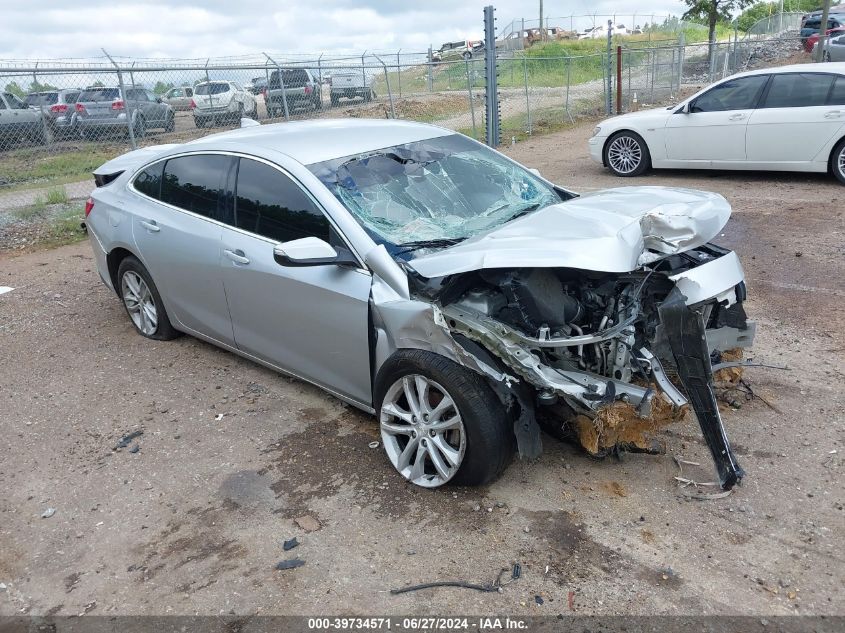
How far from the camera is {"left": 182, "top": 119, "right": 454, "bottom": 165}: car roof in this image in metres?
4.18

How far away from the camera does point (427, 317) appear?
3.24 metres

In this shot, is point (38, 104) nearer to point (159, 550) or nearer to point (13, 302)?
point (13, 302)

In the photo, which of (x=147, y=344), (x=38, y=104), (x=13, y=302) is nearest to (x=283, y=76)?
(x=38, y=104)

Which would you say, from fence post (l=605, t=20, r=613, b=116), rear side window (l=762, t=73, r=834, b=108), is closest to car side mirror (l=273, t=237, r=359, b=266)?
rear side window (l=762, t=73, r=834, b=108)

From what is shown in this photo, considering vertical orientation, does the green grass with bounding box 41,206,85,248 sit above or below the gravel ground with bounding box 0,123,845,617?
above

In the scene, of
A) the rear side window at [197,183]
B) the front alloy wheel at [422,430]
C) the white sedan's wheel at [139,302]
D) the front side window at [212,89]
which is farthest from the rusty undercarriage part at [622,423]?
the front side window at [212,89]

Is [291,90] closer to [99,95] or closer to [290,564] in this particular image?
[99,95]

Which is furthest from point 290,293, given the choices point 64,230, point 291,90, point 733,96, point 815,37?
point 815,37

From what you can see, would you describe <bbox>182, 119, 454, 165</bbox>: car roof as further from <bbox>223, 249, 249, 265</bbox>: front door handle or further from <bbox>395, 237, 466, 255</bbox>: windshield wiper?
<bbox>395, 237, 466, 255</bbox>: windshield wiper

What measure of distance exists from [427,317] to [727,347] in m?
1.65

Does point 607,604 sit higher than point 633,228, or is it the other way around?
point 633,228

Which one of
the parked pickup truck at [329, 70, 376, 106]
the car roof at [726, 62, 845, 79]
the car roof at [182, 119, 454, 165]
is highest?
the parked pickup truck at [329, 70, 376, 106]

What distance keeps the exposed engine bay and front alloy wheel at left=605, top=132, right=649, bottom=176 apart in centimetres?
768

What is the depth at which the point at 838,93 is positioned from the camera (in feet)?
28.9
